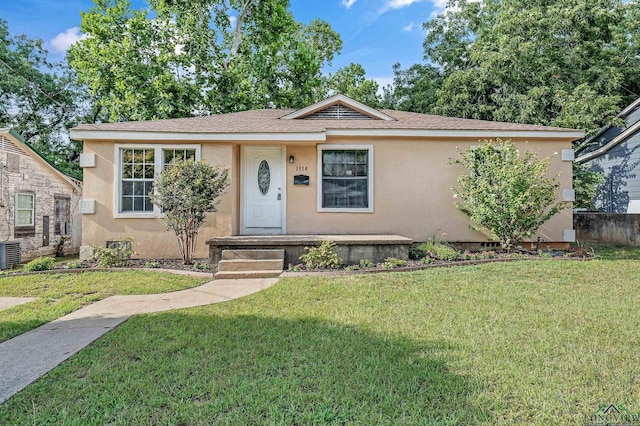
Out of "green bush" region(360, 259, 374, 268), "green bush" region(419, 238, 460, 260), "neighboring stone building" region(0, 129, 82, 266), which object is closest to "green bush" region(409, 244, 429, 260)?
"green bush" region(419, 238, 460, 260)

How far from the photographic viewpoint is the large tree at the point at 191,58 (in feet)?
49.8

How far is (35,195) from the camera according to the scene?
9.34 metres

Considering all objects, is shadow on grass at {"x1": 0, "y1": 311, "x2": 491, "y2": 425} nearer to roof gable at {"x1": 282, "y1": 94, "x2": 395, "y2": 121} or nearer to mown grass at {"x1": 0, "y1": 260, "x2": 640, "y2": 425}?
mown grass at {"x1": 0, "y1": 260, "x2": 640, "y2": 425}

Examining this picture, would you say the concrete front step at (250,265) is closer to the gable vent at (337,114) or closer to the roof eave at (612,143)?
the gable vent at (337,114)

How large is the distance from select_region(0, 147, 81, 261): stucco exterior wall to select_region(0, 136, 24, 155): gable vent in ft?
0.08

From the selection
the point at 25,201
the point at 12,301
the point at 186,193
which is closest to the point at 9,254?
the point at 25,201

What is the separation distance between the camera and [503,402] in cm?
213

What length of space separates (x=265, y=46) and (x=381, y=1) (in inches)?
282

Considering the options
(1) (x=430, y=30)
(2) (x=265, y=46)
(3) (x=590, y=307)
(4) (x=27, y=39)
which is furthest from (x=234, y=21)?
(3) (x=590, y=307)

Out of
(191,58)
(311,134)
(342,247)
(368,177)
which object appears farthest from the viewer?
(191,58)

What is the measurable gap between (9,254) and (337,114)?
8.56 m

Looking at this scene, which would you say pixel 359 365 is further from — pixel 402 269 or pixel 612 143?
pixel 612 143

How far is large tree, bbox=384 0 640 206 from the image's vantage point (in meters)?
14.5

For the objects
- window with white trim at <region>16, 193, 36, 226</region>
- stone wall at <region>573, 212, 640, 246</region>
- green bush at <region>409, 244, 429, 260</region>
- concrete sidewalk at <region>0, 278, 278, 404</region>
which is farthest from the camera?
stone wall at <region>573, 212, 640, 246</region>
